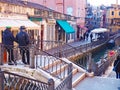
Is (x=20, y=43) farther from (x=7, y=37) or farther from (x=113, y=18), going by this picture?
(x=113, y=18)

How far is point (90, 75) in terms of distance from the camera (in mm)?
15406

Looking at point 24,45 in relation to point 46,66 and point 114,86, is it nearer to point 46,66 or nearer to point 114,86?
point 46,66

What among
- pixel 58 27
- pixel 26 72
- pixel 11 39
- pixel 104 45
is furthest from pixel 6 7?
pixel 104 45

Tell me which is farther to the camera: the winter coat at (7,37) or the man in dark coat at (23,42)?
the winter coat at (7,37)

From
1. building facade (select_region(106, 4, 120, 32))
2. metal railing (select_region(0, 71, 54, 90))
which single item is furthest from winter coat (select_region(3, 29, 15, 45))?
building facade (select_region(106, 4, 120, 32))

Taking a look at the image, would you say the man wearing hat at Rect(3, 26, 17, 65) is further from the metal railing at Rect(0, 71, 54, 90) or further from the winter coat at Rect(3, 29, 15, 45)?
the metal railing at Rect(0, 71, 54, 90)

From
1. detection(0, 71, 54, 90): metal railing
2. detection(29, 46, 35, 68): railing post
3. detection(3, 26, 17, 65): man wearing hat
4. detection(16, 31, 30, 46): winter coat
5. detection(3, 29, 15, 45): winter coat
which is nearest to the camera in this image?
detection(0, 71, 54, 90): metal railing

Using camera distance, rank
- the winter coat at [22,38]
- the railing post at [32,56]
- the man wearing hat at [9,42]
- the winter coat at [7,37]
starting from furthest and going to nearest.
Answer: the winter coat at [7,37], the man wearing hat at [9,42], the winter coat at [22,38], the railing post at [32,56]

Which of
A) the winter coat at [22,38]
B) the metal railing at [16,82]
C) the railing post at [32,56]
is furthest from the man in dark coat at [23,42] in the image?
the metal railing at [16,82]

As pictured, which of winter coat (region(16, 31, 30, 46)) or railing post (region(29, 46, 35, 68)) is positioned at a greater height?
winter coat (region(16, 31, 30, 46))

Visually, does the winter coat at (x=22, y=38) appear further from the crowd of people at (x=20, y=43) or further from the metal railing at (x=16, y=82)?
the metal railing at (x=16, y=82)

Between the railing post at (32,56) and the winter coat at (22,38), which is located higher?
the winter coat at (22,38)

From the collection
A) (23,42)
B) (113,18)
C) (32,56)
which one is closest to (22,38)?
(23,42)

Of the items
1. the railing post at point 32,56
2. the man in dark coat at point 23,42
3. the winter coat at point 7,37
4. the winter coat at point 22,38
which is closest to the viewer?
the railing post at point 32,56
